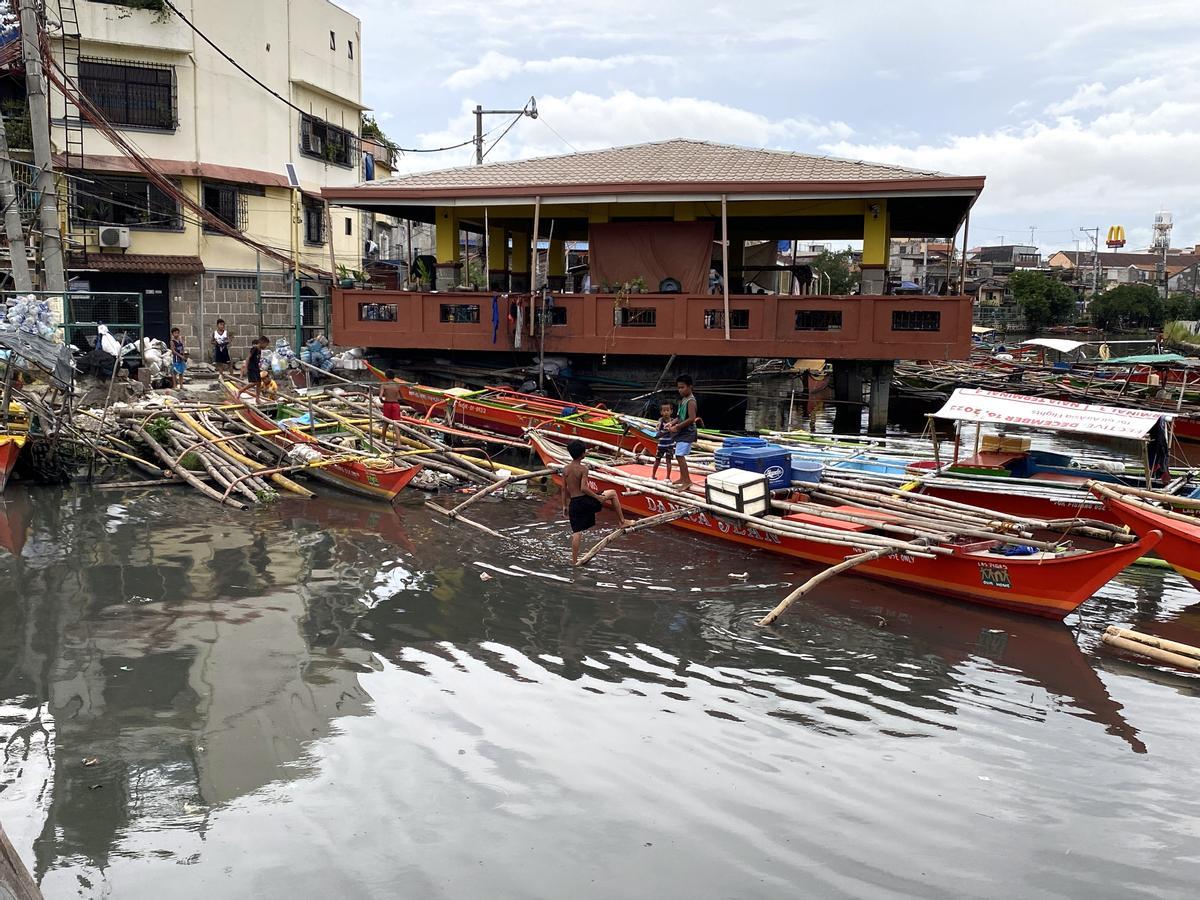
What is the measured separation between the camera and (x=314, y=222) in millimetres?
31547

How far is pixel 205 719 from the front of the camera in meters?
7.62

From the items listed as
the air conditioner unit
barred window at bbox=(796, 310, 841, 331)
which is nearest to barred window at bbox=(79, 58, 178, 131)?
the air conditioner unit

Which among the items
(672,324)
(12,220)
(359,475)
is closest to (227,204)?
(12,220)

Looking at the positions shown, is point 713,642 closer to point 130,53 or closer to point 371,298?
point 371,298

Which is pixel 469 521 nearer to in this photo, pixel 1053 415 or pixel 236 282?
pixel 1053 415

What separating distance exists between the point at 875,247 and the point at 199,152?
61.6 ft

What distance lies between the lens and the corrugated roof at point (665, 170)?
20.4 m

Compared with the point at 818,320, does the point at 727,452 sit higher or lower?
lower

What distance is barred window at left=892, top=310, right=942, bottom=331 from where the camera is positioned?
766 inches

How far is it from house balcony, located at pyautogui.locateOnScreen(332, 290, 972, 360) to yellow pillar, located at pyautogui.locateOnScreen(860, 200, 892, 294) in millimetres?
907

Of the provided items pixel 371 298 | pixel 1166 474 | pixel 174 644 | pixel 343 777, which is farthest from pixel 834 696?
pixel 371 298

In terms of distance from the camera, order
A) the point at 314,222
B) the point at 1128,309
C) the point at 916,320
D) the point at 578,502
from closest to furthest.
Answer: the point at 578,502
the point at 916,320
the point at 314,222
the point at 1128,309

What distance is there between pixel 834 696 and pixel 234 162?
26.0 m

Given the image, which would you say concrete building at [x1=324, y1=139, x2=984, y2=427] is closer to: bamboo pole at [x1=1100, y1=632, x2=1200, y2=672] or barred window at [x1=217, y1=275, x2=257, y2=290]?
barred window at [x1=217, y1=275, x2=257, y2=290]
